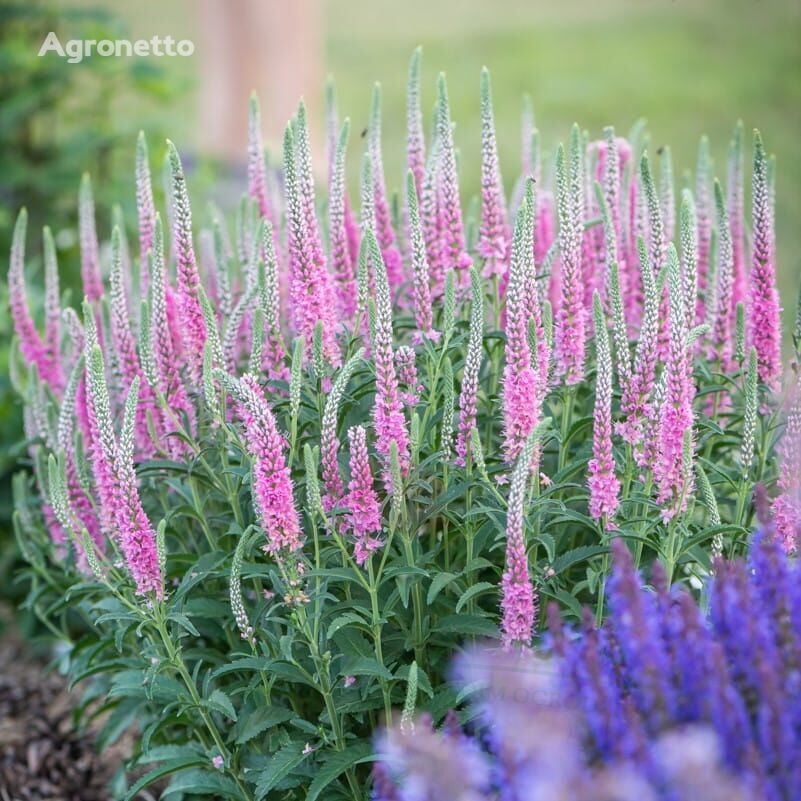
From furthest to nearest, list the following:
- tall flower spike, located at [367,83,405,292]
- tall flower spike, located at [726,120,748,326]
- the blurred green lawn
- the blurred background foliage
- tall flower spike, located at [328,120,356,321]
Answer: the blurred green lawn < the blurred background foliage < tall flower spike, located at [726,120,748,326] < tall flower spike, located at [367,83,405,292] < tall flower spike, located at [328,120,356,321]

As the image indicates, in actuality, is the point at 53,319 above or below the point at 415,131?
below

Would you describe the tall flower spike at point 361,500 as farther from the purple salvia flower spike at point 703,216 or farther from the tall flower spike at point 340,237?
the purple salvia flower spike at point 703,216

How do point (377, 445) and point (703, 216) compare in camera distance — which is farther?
point (703, 216)

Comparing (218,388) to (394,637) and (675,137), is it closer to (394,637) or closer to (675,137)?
(394,637)

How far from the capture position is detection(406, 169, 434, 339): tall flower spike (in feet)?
8.47

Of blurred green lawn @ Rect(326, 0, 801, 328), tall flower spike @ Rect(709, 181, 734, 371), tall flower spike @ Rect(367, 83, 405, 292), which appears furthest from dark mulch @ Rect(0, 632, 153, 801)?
blurred green lawn @ Rect(326, 0, 801, 328)

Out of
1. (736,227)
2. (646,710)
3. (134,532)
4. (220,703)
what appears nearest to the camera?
(646,710)

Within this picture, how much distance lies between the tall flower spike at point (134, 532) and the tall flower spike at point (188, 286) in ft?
1.19

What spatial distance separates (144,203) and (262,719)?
1.47 meters

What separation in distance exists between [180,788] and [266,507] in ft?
3.36

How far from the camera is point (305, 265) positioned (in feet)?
8.82

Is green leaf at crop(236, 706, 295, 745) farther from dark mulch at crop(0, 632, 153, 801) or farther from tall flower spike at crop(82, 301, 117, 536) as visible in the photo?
dark mulch at crop(0, 632, 153, 801)

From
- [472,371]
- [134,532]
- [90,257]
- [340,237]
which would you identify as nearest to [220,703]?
[134,532]

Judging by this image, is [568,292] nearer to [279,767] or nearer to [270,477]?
[270,477]
